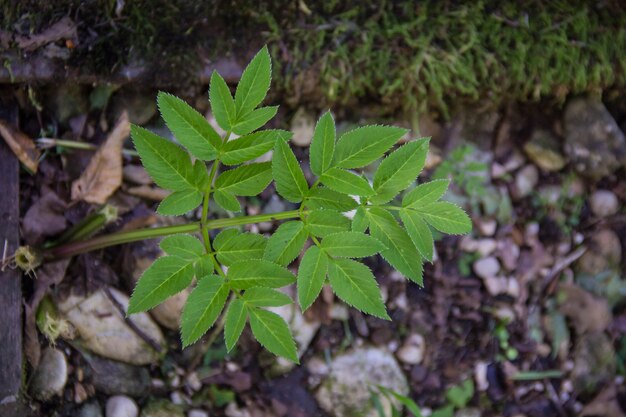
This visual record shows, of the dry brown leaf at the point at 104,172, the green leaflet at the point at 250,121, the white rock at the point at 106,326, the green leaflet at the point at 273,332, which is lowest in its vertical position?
the white rock at the point at 106,326

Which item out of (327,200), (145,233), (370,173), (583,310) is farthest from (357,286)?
(583,310)

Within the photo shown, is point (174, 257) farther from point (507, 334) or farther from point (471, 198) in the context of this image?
point (507, 334)

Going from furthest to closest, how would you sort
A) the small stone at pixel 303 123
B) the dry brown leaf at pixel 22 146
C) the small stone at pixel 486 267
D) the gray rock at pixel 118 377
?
the small stone at pixel 486 267
the small stone at pixel 303 123
the gray rock at pixel 118 377
the dry brown leaf at pixel 22 146

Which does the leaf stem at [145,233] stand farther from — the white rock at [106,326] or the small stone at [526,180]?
the small stone at [526,180]

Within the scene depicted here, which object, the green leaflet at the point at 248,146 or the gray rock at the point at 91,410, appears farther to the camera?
the gray rock at the point at 91,410

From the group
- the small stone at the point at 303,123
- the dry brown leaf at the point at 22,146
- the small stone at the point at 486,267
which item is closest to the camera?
the dry brown leaf at the point at 22,146

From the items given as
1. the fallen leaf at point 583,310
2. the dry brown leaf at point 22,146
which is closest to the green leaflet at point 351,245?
the dry brown leaf at point 22,146

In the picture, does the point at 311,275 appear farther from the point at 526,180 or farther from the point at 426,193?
the point at 526,180
